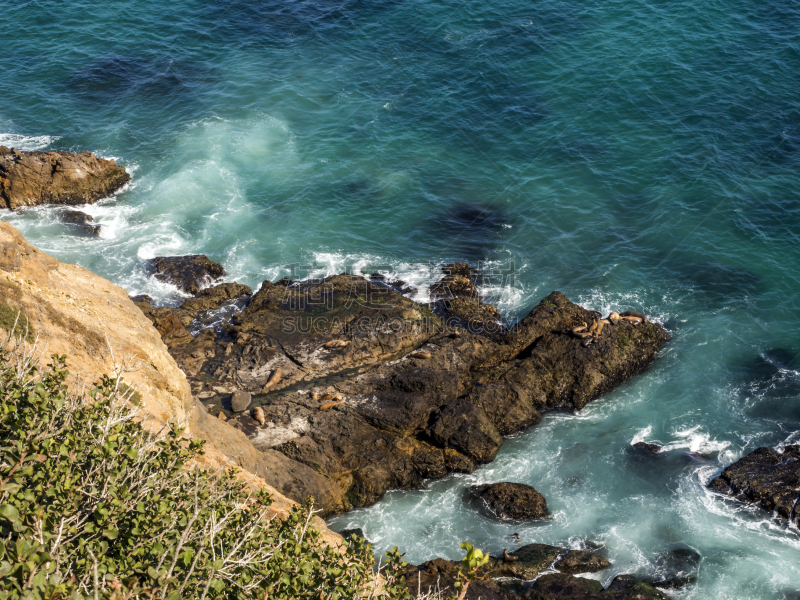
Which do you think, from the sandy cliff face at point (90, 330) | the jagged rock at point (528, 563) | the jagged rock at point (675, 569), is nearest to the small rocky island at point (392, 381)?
the jagged rock at point (528, 563)

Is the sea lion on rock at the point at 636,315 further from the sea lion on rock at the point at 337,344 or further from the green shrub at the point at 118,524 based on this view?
the green shrub at the point at 118,524

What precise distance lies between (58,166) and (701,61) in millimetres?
49711

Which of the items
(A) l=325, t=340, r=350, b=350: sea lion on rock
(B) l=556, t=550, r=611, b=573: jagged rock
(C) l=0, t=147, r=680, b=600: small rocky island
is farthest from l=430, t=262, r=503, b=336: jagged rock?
(B) l=556, t=550, r=611, b=573: jagged rock

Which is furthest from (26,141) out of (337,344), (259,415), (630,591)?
(630,591)

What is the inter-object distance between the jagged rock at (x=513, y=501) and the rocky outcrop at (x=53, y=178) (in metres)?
33.8

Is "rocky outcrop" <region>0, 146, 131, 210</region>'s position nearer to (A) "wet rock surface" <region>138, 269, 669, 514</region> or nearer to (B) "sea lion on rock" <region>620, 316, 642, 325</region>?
(A) "wet rock surface" <region>138, 269, 669, 514</region>

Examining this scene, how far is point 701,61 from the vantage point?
5447cm

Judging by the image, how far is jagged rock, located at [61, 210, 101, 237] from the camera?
42750mm

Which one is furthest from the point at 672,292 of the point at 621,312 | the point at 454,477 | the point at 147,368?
the point at 147,368

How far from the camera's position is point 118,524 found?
476 inches

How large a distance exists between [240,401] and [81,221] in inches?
878

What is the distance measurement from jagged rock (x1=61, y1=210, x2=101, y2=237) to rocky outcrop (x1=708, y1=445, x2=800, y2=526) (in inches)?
1497

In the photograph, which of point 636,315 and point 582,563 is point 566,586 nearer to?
point 582,563

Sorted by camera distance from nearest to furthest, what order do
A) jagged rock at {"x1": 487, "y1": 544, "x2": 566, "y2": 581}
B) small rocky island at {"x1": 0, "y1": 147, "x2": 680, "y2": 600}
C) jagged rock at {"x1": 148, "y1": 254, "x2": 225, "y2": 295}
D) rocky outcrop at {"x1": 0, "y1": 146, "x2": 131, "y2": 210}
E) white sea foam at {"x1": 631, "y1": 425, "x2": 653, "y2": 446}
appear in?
jagged rock at {"x1": 487, "y1": 544, "x2": 566, "y2": 581} < small rocky island at {"x1": 0, "y1": 147, "x2": 680, "y2": 600} < white sea foam at {"x1": 631, "y1": 425, "x2": 653, "y2": 446} < jagged rock at {"x1": 148, "y1": 254, "x2": 225, "y2": 295} < rocky outcrop at {"x1": 0, "y1": 146, "x2": 131, "y2": 210}
